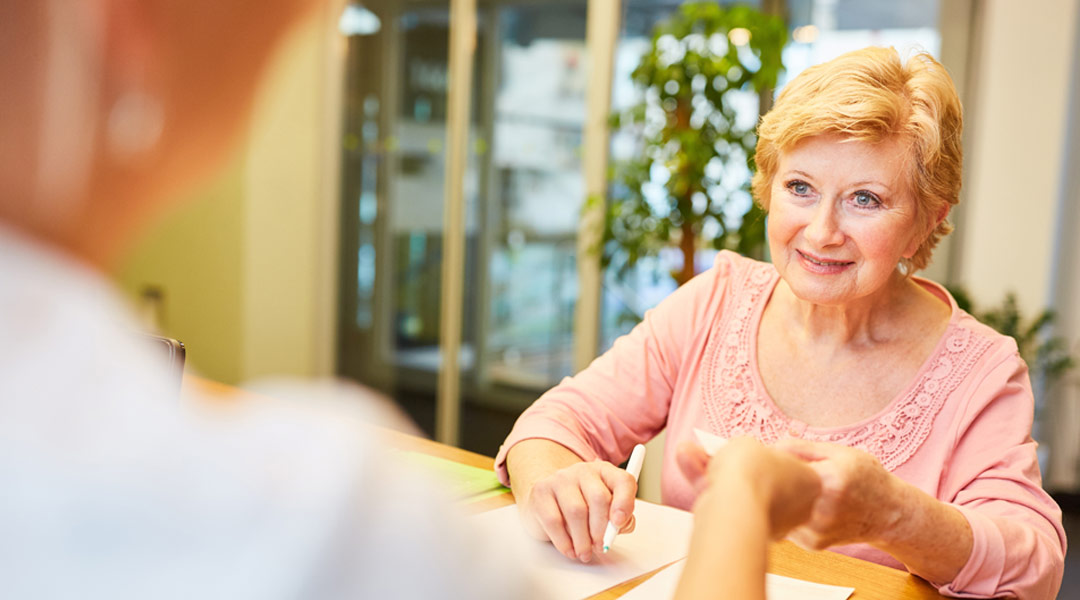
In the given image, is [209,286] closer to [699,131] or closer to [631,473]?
[699,131]

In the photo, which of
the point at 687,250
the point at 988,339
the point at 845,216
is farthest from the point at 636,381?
the point at 687,250

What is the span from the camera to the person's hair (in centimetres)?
145

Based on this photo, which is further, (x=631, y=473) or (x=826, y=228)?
(x=826, y=228)

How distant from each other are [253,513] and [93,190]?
5.7 inches

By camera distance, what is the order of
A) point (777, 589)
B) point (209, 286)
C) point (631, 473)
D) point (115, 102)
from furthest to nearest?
point (209, 286)
point (631, 473)
point (777, 589)
point (115, 102)

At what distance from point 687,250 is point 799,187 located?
2145 millimetres

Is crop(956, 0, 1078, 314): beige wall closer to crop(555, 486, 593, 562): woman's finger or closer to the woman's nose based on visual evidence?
the woman's nose

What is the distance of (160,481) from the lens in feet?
1.23

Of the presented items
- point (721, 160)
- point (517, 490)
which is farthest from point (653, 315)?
point (721, 160)

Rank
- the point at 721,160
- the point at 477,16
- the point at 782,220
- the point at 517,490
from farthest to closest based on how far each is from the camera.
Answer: the point at 477,16 → the point at 721,160 → the point at 782,220 → the point at 517,490

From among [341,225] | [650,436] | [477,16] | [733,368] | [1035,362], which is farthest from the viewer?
[341,225]

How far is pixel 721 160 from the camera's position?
363cm

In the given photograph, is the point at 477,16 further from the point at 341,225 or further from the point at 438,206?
the point at 341,225

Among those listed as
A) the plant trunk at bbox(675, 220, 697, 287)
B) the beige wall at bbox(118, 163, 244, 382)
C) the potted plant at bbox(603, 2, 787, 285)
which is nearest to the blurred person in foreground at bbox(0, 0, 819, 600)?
the potted plant at bbox(603, 2, 787, 285)
